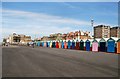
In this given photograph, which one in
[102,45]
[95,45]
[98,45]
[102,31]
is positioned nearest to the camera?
[102,45]

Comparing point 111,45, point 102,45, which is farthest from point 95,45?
point 111,45

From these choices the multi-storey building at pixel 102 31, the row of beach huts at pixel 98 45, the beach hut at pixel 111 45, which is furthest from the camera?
the multi-storey building at pixel 102 31

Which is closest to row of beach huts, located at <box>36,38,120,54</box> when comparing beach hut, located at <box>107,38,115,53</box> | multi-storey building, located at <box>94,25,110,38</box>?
beach hut, located at <box>107,38,115,53</box>

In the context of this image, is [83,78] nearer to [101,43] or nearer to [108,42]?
[108,42]

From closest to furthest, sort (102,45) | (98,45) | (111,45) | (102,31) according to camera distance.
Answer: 1. (111,45)
2. (102,45)
3. (98,45)
4. (102,31)

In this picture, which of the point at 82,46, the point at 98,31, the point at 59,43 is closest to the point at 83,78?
the point at 82,46

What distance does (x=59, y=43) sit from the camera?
8044 centimetres

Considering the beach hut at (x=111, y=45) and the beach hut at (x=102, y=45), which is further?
the beach hut at (x=102, y=45)

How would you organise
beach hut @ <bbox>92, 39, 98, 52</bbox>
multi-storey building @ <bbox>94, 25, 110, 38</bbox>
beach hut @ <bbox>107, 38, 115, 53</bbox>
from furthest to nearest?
1. multi-storey building @ <bbox>94, 25, 110, 38</bbox>
2. beach hut @ <bbox>92, 39, 98, 52</bbox>
3. beach hut @ <bbox>107, 38, 115, 53</bbox>

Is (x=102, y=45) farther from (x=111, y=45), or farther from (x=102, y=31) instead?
(x=102, y=31)

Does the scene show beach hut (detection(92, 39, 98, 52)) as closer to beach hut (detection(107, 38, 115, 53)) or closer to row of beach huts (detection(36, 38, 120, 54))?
row of beach huts (detection(36, 38, 120, 54))

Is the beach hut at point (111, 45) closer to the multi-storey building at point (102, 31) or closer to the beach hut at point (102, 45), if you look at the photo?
the beach hut at point (102, 45)

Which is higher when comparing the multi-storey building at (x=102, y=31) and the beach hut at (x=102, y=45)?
the multi-storey building at (x=102, y=31)

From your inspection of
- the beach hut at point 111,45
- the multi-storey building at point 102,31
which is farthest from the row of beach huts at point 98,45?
the multi-storey building at point 102,31
